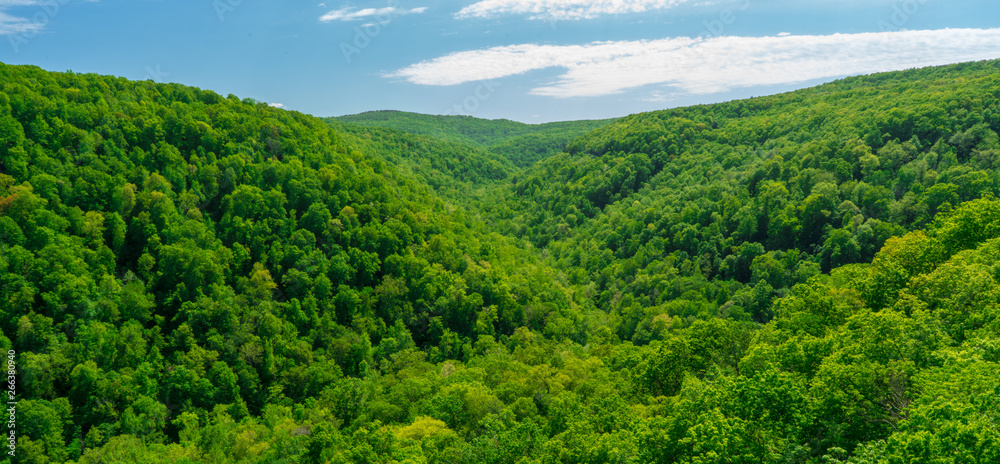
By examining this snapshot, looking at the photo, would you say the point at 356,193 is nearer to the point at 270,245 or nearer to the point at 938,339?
the point at 270,245

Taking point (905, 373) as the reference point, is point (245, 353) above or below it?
below

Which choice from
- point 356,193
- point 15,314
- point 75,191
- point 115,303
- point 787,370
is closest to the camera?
point 787,370

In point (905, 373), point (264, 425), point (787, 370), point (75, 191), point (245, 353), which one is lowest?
point (264, 425)

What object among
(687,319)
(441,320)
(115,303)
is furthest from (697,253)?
(115,303)


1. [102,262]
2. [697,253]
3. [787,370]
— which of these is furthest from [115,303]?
[697,253]

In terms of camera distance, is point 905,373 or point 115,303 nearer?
point 905,373

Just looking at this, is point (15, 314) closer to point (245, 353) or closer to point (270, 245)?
point (245, 353)

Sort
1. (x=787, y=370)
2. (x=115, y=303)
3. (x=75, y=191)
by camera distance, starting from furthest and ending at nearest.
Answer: (x=75, y=191)
(x=115, y=303)
(x=787, y=370)
